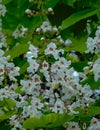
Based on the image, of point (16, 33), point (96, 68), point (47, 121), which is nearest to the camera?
point (47, 121)

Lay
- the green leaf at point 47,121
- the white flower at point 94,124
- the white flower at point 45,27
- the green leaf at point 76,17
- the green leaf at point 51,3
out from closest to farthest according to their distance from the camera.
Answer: the green leaf at point 47,121, the white flower at point 94,124, the green leaf at point 76,17, the white flower at point 45,27, the green leaf at point 51,3

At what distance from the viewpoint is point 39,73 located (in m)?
3.22

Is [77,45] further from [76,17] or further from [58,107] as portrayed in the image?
[58,107]

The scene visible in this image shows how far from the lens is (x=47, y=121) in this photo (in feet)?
9.48

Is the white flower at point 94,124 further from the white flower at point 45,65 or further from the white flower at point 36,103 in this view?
the white flower at point 45,65

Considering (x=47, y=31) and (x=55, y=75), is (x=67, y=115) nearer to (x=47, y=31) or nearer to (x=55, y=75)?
(x=55, y=75)

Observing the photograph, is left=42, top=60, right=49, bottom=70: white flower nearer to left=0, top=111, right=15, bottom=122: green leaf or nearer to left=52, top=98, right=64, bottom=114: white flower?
left=52, top=98, right=64, bottom=114: white flower

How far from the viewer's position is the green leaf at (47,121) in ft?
9.43

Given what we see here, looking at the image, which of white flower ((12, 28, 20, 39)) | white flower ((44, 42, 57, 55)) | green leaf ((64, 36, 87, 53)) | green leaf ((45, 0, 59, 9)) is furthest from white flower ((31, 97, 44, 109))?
white flower ((12, 28, 20, 39))

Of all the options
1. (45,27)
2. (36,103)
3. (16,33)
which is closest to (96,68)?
(36,103)

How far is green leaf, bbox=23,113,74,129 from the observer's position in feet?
9.43

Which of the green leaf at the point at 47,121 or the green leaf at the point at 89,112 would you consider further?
the green leaf at the point at 89,112

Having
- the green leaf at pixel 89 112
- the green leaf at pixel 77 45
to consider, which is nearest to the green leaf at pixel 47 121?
the green leaf at pixel 89 112

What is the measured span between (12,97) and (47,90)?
0.32 m
